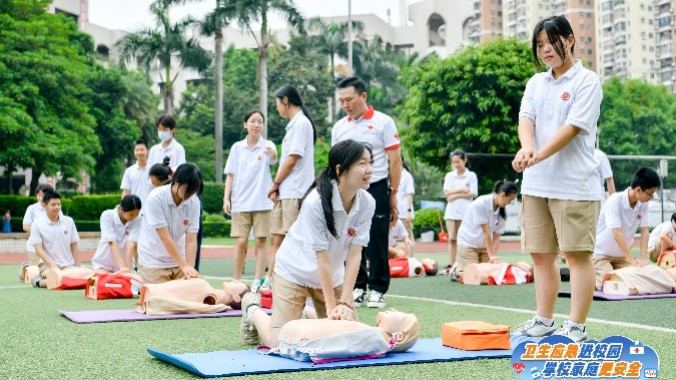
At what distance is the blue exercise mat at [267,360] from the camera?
149 inches

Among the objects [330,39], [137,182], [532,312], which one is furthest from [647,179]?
[330,39]

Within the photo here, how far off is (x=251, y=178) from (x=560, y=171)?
4.65 metres

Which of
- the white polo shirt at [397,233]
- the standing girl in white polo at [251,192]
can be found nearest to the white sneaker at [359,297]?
the standing girl in white polo at [251,192]

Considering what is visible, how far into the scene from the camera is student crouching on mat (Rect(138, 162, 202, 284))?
6.68m

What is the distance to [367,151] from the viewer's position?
176 inches

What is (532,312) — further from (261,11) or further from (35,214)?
(261,11)

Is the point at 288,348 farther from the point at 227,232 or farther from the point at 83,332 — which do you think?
the point at 227,232

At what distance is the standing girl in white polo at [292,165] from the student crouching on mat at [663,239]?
13.6 ft

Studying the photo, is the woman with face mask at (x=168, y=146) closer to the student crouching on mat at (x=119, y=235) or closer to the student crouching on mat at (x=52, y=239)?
the student crouching on mat at (x=119, y=235)

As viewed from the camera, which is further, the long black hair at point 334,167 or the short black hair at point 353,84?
the short black hair at point 353,84

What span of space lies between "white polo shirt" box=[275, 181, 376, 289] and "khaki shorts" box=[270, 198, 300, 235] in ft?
9.15

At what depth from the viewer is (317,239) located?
448 cm

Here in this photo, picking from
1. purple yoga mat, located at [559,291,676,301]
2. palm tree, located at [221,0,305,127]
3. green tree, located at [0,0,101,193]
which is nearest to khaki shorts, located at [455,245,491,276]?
purple yoga mat, located at [559,291,676,301]

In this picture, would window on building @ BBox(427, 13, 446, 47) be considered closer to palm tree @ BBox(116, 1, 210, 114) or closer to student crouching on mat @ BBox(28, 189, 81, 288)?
palm tree @ BBox(116, 1, 210, 114)
